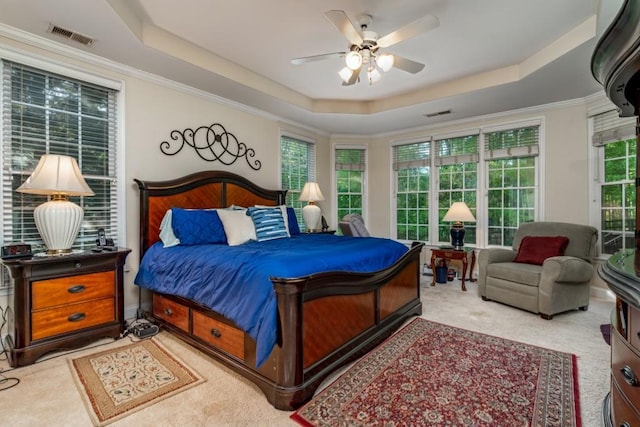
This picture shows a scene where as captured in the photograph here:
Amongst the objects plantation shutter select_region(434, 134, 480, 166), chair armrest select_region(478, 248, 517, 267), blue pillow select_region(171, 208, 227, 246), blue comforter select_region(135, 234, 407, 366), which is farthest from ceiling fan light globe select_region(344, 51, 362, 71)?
plantation shutter select_region(434, 134, 480, 166)

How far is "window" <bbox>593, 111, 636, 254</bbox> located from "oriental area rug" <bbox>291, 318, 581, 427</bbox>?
2.40 m

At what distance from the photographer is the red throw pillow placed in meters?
3.64

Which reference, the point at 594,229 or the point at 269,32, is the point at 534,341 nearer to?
the point at 594,229

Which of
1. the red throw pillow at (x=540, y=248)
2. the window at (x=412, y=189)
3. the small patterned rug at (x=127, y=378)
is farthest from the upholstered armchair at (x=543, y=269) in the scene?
the small patterned rug at (x=127, y=378)

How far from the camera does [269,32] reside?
2877 mm

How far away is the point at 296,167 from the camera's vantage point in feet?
17.6

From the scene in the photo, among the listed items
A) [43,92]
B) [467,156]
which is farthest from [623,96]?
[43,92]

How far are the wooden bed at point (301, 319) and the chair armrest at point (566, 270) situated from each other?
4.31 feet

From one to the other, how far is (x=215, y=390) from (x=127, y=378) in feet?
2.13

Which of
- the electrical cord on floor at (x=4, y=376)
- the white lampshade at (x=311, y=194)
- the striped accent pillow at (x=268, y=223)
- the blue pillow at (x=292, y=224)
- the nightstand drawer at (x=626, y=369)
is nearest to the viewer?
the nightstand drawer at (x=626, y=369)

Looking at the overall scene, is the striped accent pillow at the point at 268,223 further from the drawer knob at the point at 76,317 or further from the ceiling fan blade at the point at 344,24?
the ceiling fan blade at the point at 344,24

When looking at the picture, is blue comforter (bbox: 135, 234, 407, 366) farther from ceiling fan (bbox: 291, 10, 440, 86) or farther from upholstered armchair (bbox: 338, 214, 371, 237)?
ceiling fan (bbox: 291, 10, 440, 86)

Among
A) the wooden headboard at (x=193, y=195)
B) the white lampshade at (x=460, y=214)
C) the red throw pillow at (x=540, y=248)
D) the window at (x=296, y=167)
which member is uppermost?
the window at (x=296, y=167)

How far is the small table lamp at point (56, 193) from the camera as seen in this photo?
2297mm
